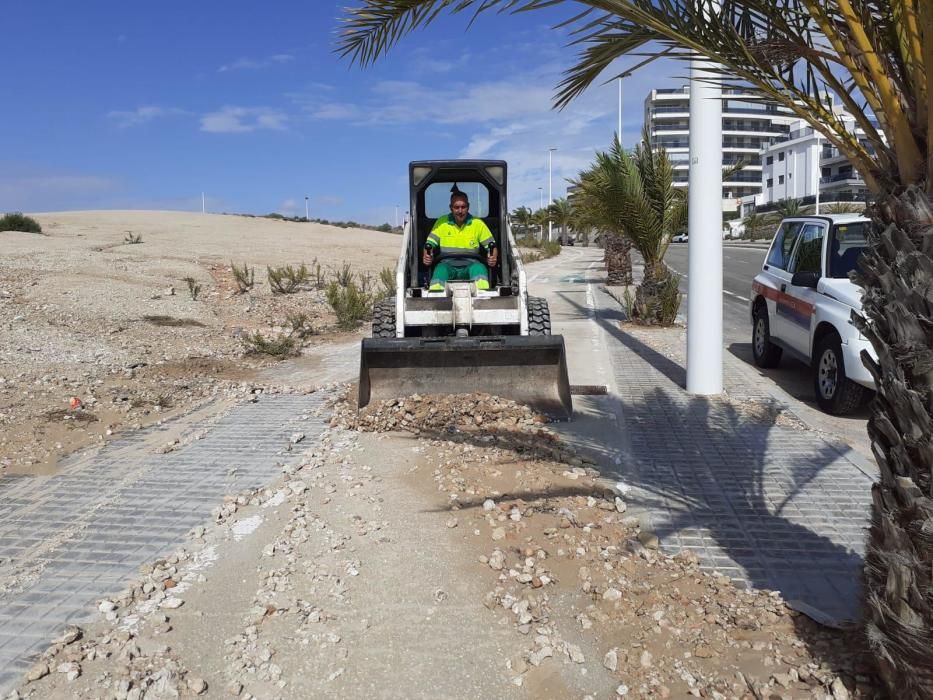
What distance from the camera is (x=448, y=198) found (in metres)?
8.95

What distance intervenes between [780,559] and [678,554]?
56 cm

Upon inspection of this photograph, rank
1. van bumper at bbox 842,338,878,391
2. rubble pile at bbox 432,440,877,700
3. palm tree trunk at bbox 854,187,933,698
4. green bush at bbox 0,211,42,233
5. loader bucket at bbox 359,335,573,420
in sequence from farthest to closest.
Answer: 1. green bush at bbox 0,211,42,233
2. loader bucket at bbox 359,335,573,420
3. van bumper at bbox 842,338,878,391
4. rubble pile at bbox 432,440,877,700
5. palm tree trunk at bbox 854,187,933,698

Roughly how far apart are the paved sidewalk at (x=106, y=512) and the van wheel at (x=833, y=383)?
4.89 m

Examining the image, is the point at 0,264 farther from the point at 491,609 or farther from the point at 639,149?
the point at 491,609

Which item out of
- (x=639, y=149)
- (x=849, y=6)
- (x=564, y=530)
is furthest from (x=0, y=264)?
(x=849, y=6)

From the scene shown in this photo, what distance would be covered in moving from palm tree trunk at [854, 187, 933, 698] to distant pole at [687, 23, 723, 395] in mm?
5373

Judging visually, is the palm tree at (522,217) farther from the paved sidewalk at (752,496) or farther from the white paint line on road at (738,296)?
the paved sidewalk at (752,496)

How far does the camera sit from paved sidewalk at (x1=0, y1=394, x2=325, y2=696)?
148 inches

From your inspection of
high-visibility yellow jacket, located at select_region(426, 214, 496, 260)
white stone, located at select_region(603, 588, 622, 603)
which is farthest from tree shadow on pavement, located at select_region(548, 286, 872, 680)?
high-visibility yellow jacket, located at select_region(426, 214, 496, 260)

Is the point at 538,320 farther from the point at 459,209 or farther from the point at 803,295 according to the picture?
the point at 803,295

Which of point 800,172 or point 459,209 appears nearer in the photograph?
point 459,209

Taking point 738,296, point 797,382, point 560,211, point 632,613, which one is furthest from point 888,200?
point 560,211

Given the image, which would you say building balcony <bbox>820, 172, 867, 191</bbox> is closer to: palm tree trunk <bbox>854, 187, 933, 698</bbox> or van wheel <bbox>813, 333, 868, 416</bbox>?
van wheel <bbox>813, 333, 868, 416</bbox>

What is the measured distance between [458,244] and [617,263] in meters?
14.3
